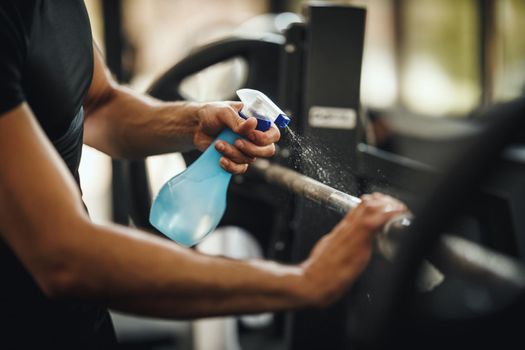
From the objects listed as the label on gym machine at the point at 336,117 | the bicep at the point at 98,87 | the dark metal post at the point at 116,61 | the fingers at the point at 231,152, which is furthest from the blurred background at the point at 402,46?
the fingers at the point at 231,152

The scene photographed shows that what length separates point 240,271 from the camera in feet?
2.16

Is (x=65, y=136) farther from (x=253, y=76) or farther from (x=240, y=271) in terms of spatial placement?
(x=253, y=76)

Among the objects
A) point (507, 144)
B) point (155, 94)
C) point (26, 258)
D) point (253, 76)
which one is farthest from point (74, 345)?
point (253, 76)

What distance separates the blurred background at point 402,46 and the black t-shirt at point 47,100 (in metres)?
3.66

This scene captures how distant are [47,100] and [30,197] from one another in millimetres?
215

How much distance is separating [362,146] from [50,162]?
1.15m

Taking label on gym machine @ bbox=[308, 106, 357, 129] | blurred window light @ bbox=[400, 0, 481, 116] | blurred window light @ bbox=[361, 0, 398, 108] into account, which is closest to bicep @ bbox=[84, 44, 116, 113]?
label on gym machine @ bbox=[308, 106, 357, 129]

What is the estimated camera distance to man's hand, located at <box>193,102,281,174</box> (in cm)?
87

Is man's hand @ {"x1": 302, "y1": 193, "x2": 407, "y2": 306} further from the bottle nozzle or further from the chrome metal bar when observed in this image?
the bottle nozzle

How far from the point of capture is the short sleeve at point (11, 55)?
2.17ft

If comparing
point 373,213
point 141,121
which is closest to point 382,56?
point 141,121

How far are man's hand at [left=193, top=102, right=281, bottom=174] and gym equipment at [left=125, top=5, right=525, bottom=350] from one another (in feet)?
0.49

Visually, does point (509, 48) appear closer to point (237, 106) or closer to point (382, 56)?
point (382, 56)

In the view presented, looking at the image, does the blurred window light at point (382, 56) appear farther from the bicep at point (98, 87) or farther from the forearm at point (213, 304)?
the forearm at point (213, 304)
